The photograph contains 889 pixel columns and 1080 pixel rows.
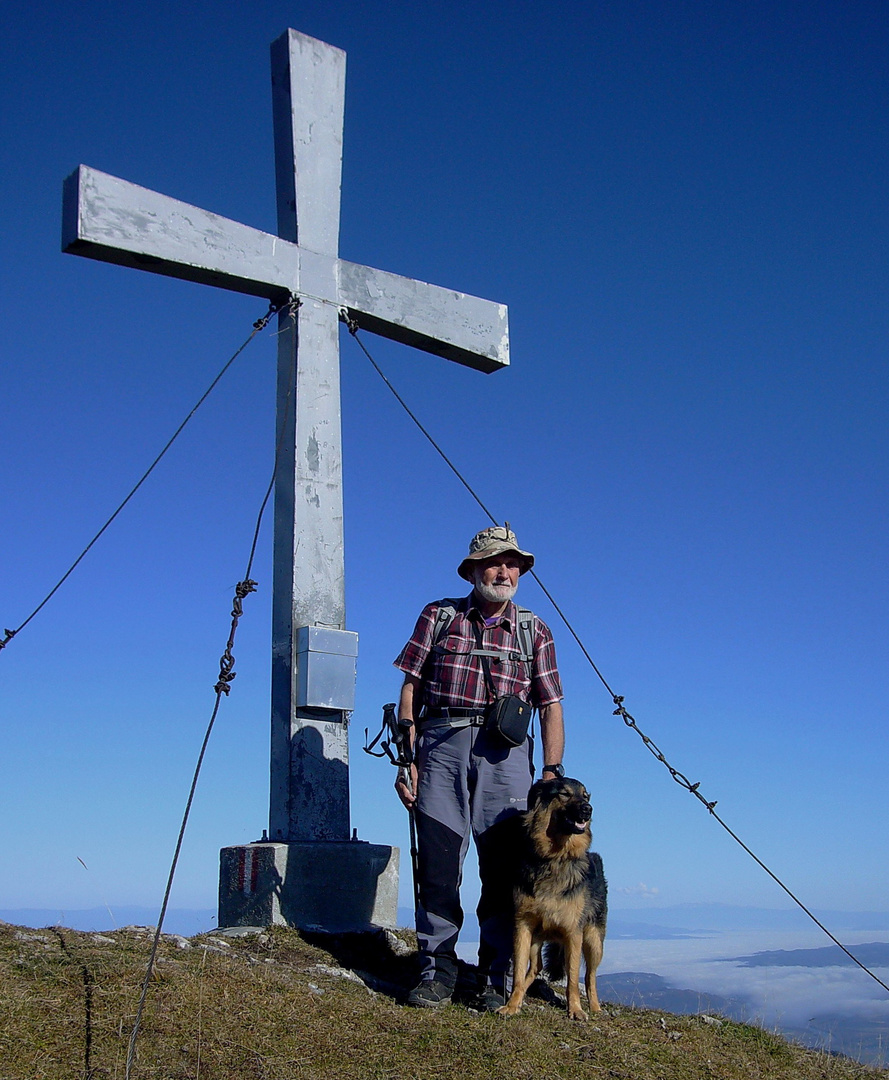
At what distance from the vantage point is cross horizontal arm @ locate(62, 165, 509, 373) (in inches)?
247

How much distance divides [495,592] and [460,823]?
4.09 feet

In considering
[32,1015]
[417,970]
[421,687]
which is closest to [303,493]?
[421,687]

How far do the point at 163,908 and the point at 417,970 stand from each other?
7.34ft

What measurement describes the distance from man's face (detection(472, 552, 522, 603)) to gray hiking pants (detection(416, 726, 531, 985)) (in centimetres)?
75

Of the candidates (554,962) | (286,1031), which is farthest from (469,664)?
(286,1031)

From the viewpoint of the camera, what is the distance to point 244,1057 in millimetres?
4219

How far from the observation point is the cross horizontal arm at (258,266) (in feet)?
20.6

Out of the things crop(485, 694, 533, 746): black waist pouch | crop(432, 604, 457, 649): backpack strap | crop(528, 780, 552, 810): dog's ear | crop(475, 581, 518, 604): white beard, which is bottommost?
crop(528, 780, 552, 810): dog's ear

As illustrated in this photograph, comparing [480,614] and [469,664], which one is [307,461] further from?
[469,664]

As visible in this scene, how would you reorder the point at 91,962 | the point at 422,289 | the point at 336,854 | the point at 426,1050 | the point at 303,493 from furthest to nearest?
the point at 422,289 < the point at 303,493 < the point at 336,854 < the point at 91,962 < the point at 426,1050

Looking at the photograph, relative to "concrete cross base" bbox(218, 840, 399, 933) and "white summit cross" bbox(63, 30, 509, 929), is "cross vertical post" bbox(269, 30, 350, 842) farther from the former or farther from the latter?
"concrete cross base" bbox(218, 840, 399, 933)

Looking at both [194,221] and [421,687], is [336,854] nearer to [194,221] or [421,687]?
[421,687]

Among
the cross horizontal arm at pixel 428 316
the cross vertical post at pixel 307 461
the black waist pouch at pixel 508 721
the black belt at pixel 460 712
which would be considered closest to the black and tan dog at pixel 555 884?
the black waist pouch at pixel 508 721

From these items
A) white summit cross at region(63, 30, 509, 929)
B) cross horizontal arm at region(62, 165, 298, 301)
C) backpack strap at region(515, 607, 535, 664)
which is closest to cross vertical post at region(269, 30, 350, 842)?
white summit cross at region(63, 30, 509, 929)
